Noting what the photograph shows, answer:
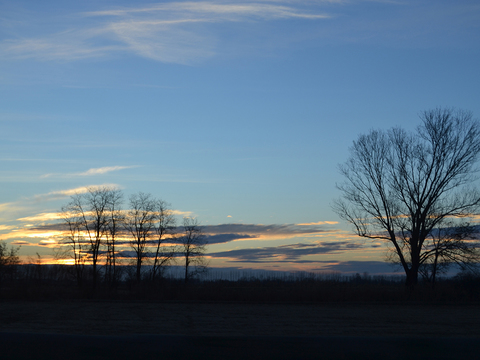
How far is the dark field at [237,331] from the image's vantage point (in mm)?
3000

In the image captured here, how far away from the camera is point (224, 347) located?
10.1 feet

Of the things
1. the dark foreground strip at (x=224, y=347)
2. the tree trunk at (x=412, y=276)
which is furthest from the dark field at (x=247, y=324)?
the tree trunk at (x=412, y=276)

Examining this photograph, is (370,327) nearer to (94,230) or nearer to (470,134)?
(470,134)

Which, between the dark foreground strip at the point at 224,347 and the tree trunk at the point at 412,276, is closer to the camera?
the dark foreground strip at the point at 224,347

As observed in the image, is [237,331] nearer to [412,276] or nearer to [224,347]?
[224,347]

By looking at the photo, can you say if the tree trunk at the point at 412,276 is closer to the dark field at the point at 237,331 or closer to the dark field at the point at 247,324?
the dark field at the point at 247,324

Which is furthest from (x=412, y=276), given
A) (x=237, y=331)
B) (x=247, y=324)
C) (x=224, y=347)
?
(x=224, y=347)

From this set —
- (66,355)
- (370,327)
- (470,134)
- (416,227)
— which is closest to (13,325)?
(370,327)

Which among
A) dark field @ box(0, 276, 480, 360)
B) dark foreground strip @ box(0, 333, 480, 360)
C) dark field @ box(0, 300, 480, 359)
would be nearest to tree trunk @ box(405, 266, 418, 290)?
dark field @ box(0, 276, 480, 360)

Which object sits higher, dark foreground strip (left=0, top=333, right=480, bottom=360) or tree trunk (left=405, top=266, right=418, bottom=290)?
dark foreground strip (left=0, top=333, right=480, bottom=360)

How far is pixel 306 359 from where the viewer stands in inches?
117

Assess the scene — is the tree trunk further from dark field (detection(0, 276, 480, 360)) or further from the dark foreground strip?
the dark foreground strip

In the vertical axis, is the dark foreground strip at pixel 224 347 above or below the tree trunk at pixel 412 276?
above

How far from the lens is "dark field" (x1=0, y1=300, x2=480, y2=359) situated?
3.00m
